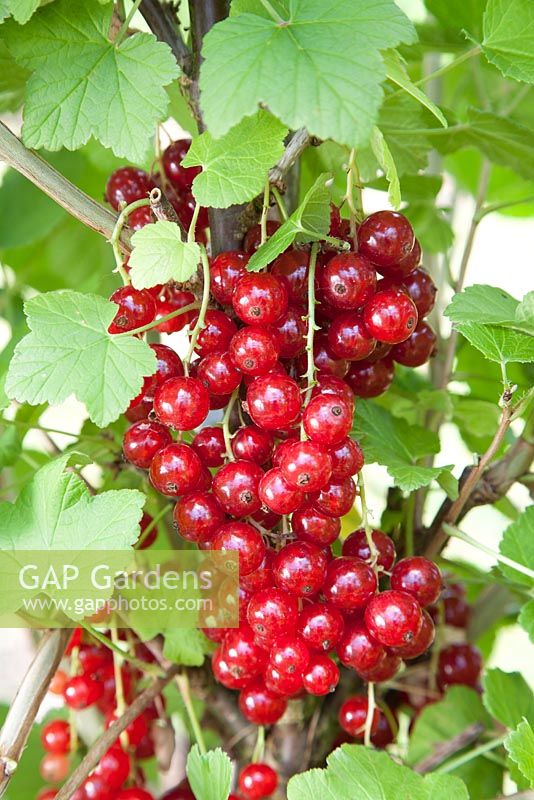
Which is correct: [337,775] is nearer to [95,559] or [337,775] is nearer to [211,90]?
[95,559]

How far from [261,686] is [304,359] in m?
0.22

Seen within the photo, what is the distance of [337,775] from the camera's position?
502 mm

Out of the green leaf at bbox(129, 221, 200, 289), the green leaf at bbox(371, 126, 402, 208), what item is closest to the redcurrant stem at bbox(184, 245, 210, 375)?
the green leaf at bbox(129, 221, 200, 289)

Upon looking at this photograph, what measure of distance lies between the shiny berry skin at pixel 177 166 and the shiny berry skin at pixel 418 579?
0.28m

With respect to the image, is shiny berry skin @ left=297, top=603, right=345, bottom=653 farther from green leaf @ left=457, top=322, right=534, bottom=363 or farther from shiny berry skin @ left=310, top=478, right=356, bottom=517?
green leaf @ left=457, top=322, right=534, bottom=363

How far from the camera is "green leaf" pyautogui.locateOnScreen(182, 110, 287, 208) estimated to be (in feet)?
1.48

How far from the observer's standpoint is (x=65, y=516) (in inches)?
20.6

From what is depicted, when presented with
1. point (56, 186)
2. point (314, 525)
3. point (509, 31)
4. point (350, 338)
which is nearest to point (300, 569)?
point (314, 525)

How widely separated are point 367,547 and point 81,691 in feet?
0.90

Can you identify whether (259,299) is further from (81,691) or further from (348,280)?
(81,691)

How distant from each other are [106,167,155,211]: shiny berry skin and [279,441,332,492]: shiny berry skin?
226 millimetres

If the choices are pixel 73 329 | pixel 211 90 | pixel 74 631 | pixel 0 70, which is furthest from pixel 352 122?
pixel 74 631

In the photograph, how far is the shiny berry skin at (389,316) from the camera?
0.47m

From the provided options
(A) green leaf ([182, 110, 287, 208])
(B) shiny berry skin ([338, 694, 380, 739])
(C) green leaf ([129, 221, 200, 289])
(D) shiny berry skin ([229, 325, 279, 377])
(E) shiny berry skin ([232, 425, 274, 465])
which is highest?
(A) green leaf ([182, 110, 287, 208])
